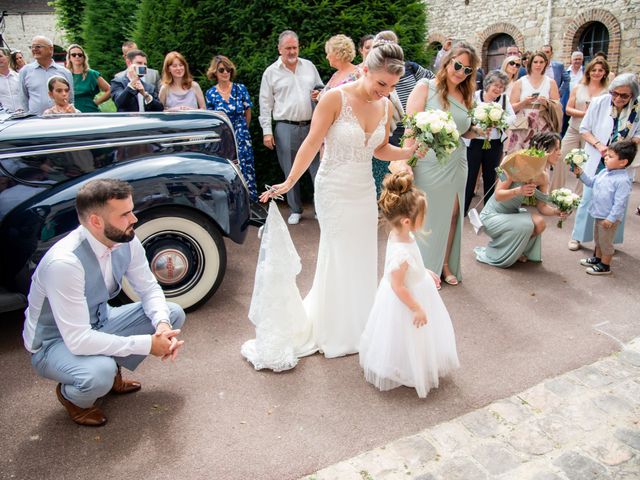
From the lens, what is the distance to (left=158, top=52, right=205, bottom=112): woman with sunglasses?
20.8ft

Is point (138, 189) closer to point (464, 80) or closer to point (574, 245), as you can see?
point (464, 80)

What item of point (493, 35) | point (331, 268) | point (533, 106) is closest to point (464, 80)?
point (331, 268)

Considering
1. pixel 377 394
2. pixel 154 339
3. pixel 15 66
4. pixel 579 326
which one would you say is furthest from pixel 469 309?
pixel 15 66

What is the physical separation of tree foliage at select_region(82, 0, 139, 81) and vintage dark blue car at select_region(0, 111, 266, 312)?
7948 millimetres

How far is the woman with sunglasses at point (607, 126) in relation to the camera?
5520mm

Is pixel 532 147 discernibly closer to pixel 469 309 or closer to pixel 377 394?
pixel 469 309

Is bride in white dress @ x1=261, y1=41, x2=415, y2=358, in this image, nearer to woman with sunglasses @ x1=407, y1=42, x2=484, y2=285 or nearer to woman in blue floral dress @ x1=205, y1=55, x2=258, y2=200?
woman with sunglasses @ x1=407, y1=42, x2=484, y2=285

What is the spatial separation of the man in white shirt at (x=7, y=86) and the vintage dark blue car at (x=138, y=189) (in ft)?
11.9

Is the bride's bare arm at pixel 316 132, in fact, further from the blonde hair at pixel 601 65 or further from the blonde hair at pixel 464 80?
the blonde hair at pixel 601 65

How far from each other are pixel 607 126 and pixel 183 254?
15.7 ft

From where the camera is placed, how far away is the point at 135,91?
20.6 feet

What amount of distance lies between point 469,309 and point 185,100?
4.27 m

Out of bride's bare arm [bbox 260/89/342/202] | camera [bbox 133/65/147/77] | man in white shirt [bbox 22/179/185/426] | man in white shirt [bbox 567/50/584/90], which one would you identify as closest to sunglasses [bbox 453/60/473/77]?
bride's bare arm [bbox 260/89/342/202]

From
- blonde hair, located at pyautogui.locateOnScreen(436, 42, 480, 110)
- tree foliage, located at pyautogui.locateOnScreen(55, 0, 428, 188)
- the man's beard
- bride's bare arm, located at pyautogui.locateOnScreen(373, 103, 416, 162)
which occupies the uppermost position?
tree foliage, located at pyautogui.locateOnScreen(55, 0, 428, 188)
